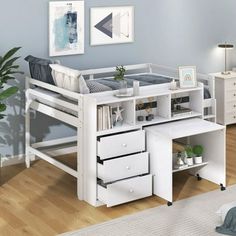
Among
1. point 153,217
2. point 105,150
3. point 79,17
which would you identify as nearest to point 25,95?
point 79,17

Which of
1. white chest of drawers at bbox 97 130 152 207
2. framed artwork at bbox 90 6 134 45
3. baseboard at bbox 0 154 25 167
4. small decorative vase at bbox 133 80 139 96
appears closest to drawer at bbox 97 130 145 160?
white chest of drawers at bbox 97 130 152 207

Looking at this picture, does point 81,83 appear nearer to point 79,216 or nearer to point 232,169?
point 79,216

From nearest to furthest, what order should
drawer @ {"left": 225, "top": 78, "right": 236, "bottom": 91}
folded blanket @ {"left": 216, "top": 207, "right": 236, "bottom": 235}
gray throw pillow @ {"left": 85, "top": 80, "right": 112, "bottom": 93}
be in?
folded blanket @ {"left": 216, "top": 207, "right": 236, "bottom": 235} < gray throw pillow @ {"left": 85, "top": 80, "right": 112, "bottom": 93} < drawer @ {"left": 225, "top": 78, "right": 236, "bottom": 91}

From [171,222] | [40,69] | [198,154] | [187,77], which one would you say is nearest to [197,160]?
[198,154]

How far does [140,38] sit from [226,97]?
3.73ft

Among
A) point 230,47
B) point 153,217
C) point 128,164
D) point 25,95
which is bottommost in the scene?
point 153,217

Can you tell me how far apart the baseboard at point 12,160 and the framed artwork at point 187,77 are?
60.6 inches

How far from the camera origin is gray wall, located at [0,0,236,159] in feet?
16.0

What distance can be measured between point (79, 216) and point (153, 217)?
1.61 ft

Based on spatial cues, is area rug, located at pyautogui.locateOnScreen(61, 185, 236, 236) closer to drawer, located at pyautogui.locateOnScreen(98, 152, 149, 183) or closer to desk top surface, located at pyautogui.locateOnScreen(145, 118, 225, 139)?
drawer, located at pyautogui.locateOnScreen(98, 152, 149, 183)

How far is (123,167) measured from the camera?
410 cm

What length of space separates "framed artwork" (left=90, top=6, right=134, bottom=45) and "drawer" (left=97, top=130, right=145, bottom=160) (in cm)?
144

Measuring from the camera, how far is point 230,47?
20.1 feet

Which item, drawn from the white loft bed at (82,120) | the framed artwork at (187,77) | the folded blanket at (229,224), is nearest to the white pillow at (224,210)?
the folded blanket at (229,224)
